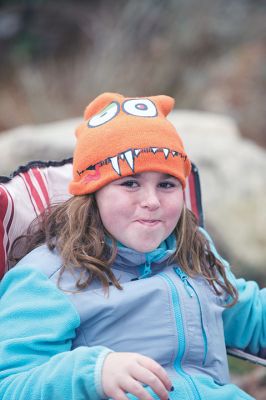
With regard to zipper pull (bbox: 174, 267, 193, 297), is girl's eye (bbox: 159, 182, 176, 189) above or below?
above

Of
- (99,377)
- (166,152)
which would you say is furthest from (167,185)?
(99,377)

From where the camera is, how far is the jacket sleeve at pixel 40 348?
1.81 meters

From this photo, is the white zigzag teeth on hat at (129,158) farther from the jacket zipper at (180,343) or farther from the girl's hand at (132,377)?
the girl's hand at (132,377)

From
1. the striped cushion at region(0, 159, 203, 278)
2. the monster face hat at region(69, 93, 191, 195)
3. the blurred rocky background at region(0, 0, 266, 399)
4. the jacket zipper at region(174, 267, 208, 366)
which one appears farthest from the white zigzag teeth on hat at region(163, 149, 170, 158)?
the blurred rocky background at region(0, 0, 266, 399)

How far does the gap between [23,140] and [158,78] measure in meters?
4.47

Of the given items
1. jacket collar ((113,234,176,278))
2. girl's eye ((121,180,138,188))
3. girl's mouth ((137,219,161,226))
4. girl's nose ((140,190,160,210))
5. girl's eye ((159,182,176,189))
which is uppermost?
girl's eye ((121,180,138,188))

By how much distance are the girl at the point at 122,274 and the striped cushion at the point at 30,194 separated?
0.22ft

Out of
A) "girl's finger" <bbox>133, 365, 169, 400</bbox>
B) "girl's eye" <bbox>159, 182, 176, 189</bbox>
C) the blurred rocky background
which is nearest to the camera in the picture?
"girl's finger" <bbox>133, 365, 169, 400</bbox>

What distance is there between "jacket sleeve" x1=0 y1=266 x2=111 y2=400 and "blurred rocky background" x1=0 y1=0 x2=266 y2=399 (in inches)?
110

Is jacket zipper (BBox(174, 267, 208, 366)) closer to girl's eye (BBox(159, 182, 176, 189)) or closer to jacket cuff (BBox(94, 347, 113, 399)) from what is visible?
girl's eye (BBox(159, 182, 176, 189))

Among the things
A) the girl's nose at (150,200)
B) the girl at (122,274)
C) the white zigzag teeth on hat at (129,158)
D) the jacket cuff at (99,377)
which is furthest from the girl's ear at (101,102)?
the jacket cuff at (99,377)

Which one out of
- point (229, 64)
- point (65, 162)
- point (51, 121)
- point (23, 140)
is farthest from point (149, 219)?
point (229, 64)

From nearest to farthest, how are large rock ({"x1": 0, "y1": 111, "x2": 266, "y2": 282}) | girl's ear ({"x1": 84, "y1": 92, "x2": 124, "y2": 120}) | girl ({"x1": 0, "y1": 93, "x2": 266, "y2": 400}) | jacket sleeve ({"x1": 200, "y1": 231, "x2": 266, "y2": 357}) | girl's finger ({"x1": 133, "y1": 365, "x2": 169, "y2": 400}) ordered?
girl's finger ({"x1": 133, "y1": 365, "x2": 169, "y2": 400}) < girl ({"x1": 0, "y1": 93, "x2": 266, "y2": 400}) < girl's ear ({"x1": 84, "y1": 92, "x2": 124, "y2": 120}) < jacket sleeve ({"x1": 200, "y1": 231, "x2": 266, "y2": 357}) < large rock ({"x1": 0, "y1": 111, "x2": 266, "y2": 282})

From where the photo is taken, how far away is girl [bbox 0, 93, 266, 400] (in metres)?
2.01
